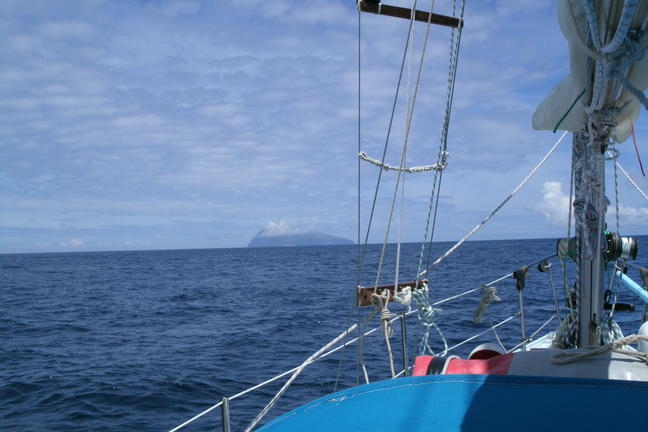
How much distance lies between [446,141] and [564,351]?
3171mm

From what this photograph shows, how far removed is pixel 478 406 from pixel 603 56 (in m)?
1.96

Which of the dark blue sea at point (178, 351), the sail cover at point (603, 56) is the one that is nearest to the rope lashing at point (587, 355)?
the sail cover at point (603, 56)

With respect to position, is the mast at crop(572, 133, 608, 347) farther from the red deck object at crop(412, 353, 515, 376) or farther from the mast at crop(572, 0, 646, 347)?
the red deck object at crop(412, 353, 515, 376)

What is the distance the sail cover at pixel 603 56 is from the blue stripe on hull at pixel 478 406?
1587 millimetres

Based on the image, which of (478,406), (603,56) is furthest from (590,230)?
(478,406)

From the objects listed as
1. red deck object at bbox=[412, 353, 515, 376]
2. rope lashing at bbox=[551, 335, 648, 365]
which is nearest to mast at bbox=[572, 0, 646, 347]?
rope lashing at bbox=[551, 335, 648, 365]

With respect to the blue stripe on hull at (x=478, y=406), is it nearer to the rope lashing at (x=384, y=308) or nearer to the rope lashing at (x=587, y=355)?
the rope lashing at (x=587, y=355)

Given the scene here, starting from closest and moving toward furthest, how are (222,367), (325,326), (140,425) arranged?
(140,425), (222,367), (325,326)

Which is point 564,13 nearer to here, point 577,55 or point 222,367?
point 577,55

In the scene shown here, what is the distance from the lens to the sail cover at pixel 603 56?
106 inches

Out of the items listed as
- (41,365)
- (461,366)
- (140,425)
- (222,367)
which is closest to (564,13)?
(461,366)

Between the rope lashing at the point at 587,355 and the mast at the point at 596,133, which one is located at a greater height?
the mast at the point at 596,133

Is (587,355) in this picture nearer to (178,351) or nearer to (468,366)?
(468,366)

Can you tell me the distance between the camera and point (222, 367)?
13328mm
